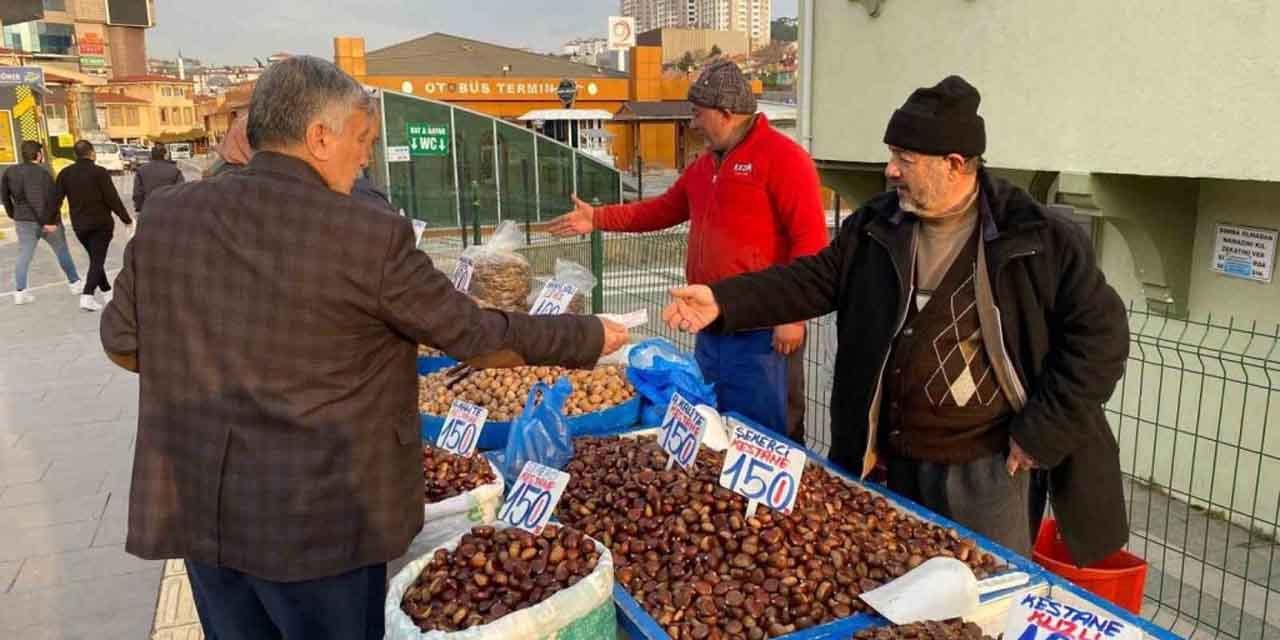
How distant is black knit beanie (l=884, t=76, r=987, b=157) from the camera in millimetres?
2273

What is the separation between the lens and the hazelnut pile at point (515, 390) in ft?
12.0

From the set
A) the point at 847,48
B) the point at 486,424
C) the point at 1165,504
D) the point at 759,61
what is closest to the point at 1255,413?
the point at 1165,504

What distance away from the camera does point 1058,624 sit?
1.75 metres

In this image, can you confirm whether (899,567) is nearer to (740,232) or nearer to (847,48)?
(740,232)

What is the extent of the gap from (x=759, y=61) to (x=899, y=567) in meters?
83.9

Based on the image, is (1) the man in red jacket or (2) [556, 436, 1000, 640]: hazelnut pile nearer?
(2) [556, 436, 1000, 640]: hazelnut pile

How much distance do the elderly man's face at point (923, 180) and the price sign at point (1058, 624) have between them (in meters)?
1.03

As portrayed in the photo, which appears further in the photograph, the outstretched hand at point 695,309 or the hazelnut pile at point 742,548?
the outstretched hand at point 695,309

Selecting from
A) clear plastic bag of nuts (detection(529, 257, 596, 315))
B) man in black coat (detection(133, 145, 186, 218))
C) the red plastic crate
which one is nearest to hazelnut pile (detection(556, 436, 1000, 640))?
the red plastic crate

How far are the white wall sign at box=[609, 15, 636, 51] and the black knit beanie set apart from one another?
44706 mm

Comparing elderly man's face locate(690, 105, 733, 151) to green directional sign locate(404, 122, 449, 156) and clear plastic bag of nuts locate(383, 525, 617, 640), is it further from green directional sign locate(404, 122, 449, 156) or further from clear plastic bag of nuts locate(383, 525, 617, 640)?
green directional sign locate(404, 122, 449, 156)

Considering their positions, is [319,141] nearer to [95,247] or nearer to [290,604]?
[290,604]

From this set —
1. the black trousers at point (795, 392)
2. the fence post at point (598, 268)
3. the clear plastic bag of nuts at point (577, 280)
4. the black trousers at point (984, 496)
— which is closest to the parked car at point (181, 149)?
the fence post at point (598, 268)

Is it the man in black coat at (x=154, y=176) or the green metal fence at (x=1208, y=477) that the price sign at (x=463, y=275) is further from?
the man in black coat at (x=154, y=176)
